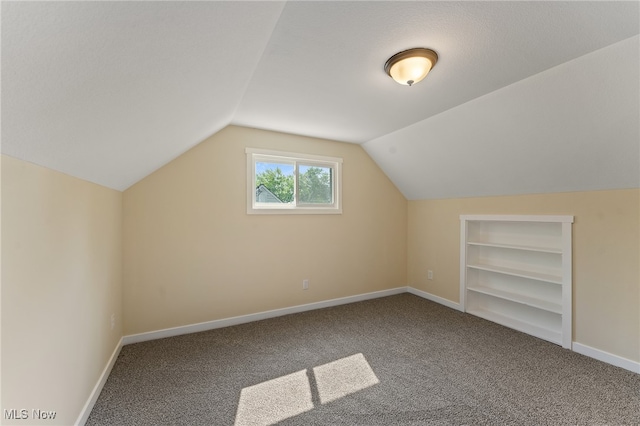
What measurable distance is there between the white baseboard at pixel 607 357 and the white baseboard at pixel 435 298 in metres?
1.24

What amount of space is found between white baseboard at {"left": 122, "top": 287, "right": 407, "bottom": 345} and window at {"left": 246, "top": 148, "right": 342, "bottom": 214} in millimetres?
1243

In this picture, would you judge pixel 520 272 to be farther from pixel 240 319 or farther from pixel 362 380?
pixel 240 319

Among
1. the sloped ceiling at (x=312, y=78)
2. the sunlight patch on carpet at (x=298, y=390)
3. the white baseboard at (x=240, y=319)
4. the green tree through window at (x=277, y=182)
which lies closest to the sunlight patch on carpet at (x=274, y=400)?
the sunlight patch on carpet at (x=298, y=390)

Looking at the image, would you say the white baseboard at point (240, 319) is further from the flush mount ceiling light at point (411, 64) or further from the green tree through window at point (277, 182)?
the flush mount ceiling light at point (411, 64)

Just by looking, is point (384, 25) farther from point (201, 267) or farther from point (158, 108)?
point (201, 267)

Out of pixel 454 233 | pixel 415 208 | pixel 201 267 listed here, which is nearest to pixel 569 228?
pixel 454 233

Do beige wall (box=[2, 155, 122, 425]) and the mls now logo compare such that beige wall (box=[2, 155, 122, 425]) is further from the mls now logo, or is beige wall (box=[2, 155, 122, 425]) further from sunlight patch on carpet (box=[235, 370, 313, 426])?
sunlight patch on carpet (box=[235, 370, 313, 426])

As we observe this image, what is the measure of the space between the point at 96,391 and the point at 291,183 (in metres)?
2.65

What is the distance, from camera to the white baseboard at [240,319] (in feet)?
9.23

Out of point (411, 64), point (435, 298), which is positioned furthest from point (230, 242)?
point (435, 298)

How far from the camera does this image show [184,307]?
299cm

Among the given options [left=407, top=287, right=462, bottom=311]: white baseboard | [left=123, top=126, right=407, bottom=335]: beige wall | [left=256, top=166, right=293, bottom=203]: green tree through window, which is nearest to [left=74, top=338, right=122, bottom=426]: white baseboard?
[left=123, top=126, right=407, bottom=335]: beige wall

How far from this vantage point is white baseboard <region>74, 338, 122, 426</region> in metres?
1.69

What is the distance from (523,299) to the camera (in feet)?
10.2
